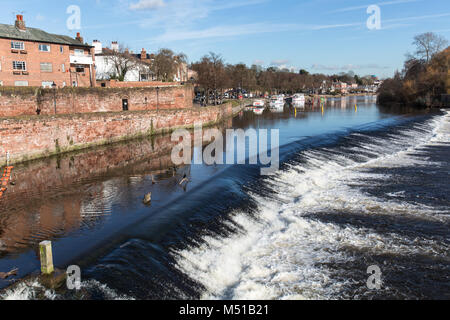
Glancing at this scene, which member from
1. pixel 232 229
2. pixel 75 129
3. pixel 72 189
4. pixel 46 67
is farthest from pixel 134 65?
pixel 232 229

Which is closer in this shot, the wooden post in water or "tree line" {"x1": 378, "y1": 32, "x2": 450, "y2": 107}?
the wooden post in water

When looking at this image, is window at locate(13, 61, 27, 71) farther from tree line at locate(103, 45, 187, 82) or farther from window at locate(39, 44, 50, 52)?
tree line at locate(103, 45, 187, 82)

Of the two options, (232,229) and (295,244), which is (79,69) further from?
(295,244)

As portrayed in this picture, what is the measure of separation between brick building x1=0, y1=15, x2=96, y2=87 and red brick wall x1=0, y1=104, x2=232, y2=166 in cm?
1227

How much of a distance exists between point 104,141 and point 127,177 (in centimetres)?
1081

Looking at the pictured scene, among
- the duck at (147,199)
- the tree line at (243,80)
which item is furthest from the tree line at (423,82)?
the duck at (147,199)

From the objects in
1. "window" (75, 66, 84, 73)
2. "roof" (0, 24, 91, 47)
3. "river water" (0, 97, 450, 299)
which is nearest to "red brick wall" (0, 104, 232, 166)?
"river water" (0, 97, 450, 299)

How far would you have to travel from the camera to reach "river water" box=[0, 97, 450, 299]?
8602 mm

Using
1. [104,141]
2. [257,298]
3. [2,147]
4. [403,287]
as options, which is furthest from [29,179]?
[403,287]

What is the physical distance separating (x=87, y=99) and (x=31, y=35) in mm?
12116

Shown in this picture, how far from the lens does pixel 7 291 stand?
7.36 meters

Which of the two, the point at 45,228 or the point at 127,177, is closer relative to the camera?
the point at 45,228
